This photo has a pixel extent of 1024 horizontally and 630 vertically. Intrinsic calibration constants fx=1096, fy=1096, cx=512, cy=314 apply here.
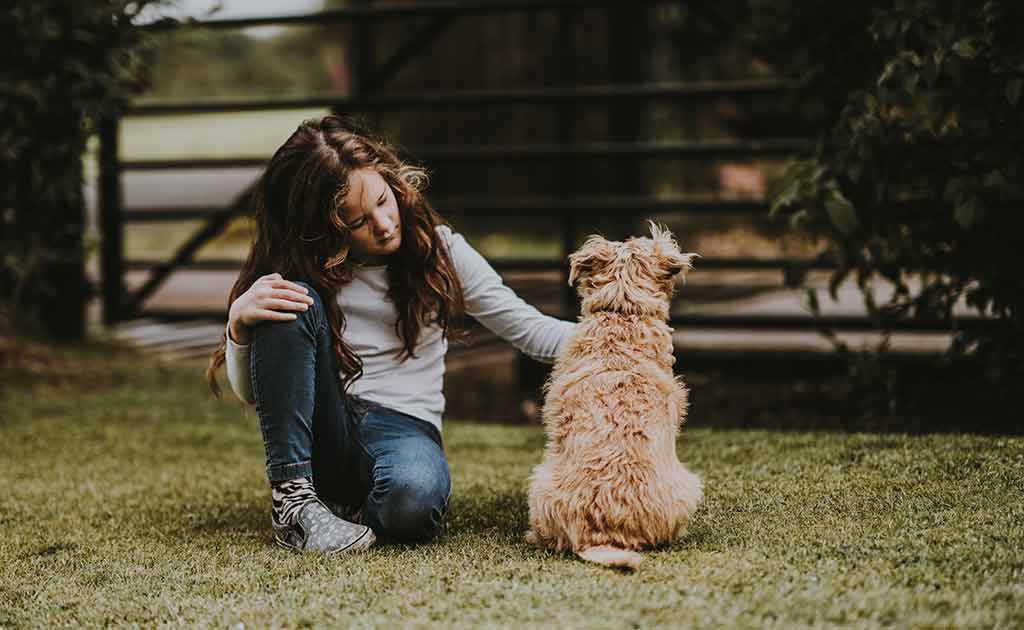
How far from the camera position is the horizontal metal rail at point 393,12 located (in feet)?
18.2

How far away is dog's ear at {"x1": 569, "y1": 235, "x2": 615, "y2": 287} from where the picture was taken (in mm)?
2586

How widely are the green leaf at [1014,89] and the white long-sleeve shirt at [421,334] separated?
147 cm

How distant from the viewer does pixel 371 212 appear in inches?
108

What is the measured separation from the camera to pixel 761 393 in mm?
4969

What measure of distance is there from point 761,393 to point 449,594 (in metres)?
3.05

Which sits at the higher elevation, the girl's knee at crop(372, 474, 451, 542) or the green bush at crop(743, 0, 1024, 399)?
the green bush at crop(743, 0, 1024, 399)

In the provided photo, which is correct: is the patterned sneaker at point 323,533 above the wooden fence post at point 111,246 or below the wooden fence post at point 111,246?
below

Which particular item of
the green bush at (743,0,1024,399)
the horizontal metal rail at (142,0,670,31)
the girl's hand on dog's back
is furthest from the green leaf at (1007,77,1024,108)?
the horizontal metal rail at (142,0,670,31)

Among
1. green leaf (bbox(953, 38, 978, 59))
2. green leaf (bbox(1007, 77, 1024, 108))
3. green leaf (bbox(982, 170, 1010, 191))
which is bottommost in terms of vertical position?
green leaf (bbox(982, 170, 1010, 191))

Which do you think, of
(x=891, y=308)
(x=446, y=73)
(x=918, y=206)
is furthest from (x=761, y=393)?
(x=446, y=73)

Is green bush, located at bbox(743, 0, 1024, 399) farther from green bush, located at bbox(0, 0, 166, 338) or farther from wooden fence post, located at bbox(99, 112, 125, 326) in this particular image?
wooden fence post, located at bbox(99, 112, 125, 326)

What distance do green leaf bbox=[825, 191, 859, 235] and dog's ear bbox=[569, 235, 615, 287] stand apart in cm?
120

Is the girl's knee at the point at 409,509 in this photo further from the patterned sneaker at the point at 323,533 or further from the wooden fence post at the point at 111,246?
the wooden fence post at the point at 111,246

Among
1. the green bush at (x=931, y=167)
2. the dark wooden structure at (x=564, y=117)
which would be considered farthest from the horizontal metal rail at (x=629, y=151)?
the green bush at (x=931, y=167)
